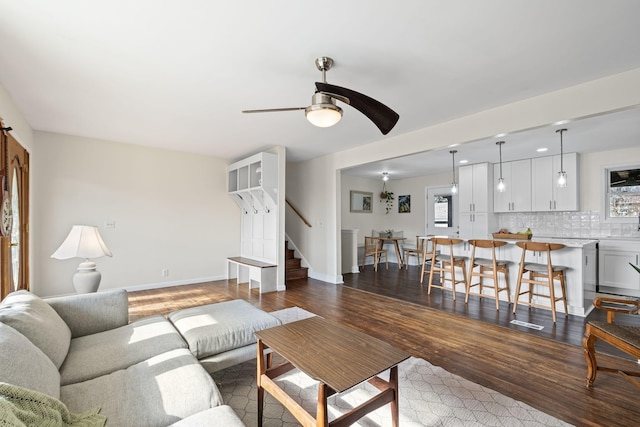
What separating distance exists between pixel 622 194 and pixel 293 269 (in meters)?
6.08

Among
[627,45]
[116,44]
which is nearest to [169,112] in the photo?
[116,44]

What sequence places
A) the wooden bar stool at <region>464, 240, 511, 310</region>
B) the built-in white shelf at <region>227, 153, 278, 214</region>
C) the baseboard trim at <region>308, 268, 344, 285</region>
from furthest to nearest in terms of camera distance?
the baseboard trim at <region>308, 268, 344, 285</region>
the built-in white shelf at <region>227, 153, 278, 214</region>
the wooden bar stool at <region>464, 240, 511, 310</region>

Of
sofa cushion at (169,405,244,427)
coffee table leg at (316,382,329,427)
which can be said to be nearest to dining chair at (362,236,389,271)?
coffee table leg at (316,382,329,427)

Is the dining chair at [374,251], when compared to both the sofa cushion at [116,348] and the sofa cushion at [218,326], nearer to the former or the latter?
the sofa cushion at [218,326]

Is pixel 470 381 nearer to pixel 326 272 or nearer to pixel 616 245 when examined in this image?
pixel 326 272

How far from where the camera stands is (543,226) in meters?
5.95

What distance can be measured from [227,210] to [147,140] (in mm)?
1937

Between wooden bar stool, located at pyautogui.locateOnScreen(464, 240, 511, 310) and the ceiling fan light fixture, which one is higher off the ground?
the ceiling fan light fixture

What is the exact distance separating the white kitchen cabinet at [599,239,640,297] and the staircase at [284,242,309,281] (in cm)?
524

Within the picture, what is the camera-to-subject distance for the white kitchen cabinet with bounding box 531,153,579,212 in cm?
532

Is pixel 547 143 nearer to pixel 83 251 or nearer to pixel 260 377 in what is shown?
pixel 260 377

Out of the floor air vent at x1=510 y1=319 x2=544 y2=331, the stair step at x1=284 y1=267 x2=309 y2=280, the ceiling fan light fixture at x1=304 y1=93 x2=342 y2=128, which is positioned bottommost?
the floor air vent at x1=510 y1=319 x2=544 y2=331

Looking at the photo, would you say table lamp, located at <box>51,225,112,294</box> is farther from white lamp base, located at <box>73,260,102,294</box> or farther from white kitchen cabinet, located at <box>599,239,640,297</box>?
white kitchen cabinet, located at <box>599,239,640,297</box>

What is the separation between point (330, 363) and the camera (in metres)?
1.53
